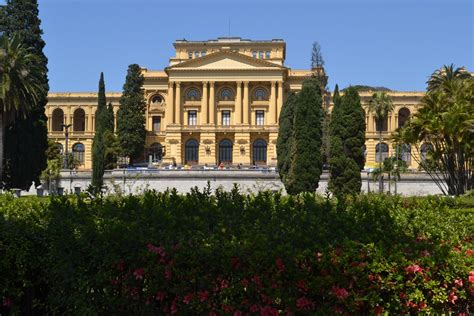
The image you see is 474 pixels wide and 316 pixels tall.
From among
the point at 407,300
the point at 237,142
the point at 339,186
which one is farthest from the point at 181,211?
the point at 237,142

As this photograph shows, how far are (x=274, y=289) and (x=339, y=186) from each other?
107ft

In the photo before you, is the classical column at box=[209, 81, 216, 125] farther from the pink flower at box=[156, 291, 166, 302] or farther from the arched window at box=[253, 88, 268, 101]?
the pink flower at box=[156, 291, 166, 302]

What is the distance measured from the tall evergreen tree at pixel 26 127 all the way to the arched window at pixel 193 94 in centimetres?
3356

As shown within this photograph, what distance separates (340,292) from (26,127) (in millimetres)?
39899

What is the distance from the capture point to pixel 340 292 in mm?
7230

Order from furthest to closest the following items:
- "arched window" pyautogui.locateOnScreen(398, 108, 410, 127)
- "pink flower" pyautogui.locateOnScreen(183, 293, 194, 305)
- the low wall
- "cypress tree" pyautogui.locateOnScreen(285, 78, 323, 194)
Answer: "arched window" pyautogui.locateOnScreen(398, 108, 410, 127)
the low wall
"cypress tree" pyautogui.locateOnScreen(285, 78, 323, 194)
"pink flower" pyautogui.locateOnScreen(183, 293, 194, 305)

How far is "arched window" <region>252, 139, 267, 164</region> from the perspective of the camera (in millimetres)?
75000

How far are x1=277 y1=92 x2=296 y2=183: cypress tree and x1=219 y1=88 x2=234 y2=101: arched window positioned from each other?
2393 centimetres

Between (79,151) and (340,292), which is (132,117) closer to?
(79,151)

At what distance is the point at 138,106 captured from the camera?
213 ft

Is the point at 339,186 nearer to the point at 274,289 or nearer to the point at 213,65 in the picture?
the point at 274,289

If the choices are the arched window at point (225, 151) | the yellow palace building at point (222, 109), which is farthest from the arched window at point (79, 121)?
the arched window at point (225, 151)

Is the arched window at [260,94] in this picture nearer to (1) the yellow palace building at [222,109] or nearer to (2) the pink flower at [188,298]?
(1) the yellow palace building at [222,109]

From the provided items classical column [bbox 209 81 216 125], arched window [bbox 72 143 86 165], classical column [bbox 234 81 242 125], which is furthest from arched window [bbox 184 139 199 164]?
arched window [bbox 72 143 86 165]
